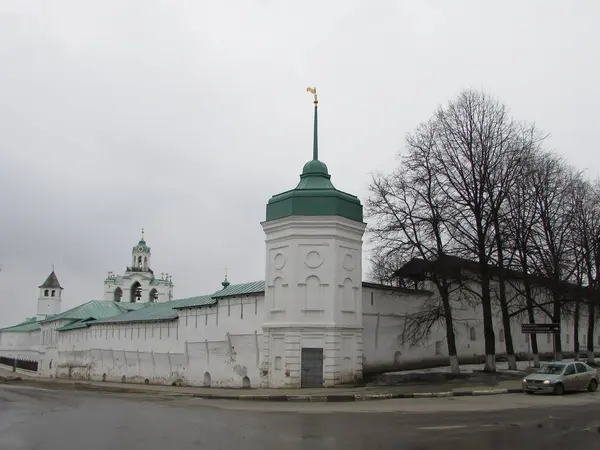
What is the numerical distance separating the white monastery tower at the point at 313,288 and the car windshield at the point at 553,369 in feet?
27.4

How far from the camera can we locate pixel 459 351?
35750mm

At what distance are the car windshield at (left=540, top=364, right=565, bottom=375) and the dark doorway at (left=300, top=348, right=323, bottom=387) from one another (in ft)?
30.1

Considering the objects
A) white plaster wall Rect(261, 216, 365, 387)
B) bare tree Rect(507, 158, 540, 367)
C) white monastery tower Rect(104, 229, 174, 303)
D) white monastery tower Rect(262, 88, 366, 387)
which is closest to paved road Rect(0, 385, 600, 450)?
white monastery tower Rect(262, 88, 366, 387)

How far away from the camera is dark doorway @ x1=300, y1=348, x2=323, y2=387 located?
984 inches

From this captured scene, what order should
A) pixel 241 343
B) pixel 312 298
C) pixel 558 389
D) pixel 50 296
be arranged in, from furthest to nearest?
pixel 50 296
pixel 241 343
pixel 312 298
pixel 558 389

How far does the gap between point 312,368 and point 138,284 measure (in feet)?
192

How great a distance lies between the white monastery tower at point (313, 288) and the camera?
25.3 meters

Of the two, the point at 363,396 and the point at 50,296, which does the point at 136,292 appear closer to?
the point at 50,296

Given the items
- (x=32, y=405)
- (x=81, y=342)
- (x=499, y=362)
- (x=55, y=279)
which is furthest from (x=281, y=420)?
(x=55, y=279)

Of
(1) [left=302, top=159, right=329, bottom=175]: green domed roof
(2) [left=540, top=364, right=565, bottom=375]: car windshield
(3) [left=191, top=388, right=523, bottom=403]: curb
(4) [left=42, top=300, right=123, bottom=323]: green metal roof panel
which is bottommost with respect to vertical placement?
(3) [left=191, top=388, right=523, bottom=403]: curb

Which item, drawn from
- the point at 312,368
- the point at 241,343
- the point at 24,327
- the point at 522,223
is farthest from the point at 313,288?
the point at 24,327

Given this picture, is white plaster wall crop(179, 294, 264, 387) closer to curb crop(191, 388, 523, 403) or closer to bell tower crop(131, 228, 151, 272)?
curb crop(191, 388, 523, 403)

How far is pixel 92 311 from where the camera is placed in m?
65.4

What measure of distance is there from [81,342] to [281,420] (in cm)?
4336
